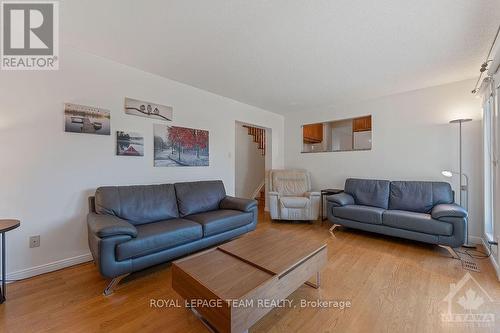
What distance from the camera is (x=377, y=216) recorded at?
3064 mm

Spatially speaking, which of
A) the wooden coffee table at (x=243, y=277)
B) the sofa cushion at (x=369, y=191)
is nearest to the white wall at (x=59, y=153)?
the wooden coffee table at (x=243, y=277)

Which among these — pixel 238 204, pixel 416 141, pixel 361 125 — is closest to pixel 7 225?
pixel 238 204

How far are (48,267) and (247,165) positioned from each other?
4389mm

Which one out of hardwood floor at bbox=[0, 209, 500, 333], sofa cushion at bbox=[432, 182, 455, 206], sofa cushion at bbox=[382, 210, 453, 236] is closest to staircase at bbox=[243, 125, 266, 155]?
sofa cushion at bbox=[382, 210, 453, 236]

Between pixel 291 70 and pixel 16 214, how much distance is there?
→ 3.41 metres

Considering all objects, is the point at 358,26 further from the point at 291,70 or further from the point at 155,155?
the point at 155,155

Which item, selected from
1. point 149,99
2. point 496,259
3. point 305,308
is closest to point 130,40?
point 149,99

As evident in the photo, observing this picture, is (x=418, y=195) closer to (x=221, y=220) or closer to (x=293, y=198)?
(x=293, y=198)

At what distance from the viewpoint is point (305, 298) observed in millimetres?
1786

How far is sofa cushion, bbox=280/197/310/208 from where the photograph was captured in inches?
158

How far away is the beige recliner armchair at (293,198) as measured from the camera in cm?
404

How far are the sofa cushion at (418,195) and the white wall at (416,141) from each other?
11.8 inches

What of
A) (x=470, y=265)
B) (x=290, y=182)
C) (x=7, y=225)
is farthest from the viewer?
(x=290, y=182)

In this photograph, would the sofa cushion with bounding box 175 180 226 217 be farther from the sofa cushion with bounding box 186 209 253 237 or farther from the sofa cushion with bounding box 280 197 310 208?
the sofa cushion with bounding box 280 197 310 208
